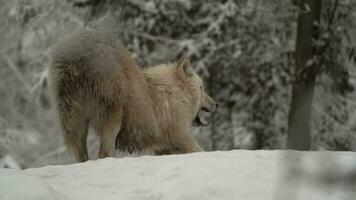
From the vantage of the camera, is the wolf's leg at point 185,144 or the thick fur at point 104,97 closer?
the thick fur at point 104,97

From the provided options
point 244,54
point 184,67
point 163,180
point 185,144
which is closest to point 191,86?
point 184,67

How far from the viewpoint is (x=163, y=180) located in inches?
173

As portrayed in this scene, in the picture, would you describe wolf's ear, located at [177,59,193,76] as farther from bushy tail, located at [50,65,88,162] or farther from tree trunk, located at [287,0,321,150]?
tree trunk, located at [287,0,321,150]

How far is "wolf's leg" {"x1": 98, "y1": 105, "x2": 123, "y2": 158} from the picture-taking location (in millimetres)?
7270

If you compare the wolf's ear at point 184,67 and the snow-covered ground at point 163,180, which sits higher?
the wolf's ear at point 184,67

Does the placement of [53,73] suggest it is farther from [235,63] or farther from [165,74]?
[235,63]

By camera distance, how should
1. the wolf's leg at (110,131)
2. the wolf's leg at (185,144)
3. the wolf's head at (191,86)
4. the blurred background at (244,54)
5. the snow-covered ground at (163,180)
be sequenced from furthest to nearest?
the blurred background at (244,54)
the wolf's head at (191,86)
the wolf's leg at (185,144)
the wolf's leg at (110,131)
the snow-covered ground at (163,180)

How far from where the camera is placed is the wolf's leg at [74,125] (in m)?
7.12

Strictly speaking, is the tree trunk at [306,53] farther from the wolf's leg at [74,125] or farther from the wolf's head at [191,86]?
the wolf's leg at [74,125]

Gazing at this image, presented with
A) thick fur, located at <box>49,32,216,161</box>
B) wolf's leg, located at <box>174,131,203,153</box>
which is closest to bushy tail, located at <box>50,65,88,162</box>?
thick fur, located at <box>49,32,216,161</box>

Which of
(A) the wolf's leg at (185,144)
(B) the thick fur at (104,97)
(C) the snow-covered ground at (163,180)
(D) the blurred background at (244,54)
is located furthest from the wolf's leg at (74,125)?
(D) the blurred background at (244,54)

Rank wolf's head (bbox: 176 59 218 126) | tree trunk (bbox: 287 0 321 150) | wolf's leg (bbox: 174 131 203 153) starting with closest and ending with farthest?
1. wolf's leg (bbox: 174 131 203 153)
2. wolf's head (bbox: 176 59 218 126)
3. tree trunk (bbox: 287 0 321 150)

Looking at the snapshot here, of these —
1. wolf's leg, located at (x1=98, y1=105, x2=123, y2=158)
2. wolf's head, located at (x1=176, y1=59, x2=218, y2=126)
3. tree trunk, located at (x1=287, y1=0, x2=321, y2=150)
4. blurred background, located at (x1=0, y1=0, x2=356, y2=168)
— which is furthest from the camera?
blurred background, located at (x1=0, y1=0, x2=356, y2=168)

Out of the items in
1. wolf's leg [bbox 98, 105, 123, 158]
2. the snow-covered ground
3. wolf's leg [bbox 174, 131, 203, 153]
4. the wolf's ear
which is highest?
the wolf's ear
